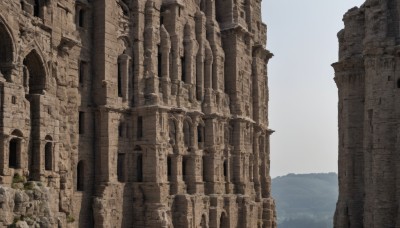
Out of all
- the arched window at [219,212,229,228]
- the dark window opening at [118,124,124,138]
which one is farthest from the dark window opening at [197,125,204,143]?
the dark window opening at [118,124,124,138]

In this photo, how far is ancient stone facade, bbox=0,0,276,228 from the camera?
30000mm

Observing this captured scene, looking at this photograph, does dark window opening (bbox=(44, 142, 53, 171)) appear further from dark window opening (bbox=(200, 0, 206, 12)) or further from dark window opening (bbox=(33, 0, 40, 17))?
dark window opening (bbox=(200, 0, 206, 12))

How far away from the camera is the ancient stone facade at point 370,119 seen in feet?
131

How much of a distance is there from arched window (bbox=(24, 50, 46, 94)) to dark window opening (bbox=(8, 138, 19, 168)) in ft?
9.86

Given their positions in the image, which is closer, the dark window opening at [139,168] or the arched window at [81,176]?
the arched window at [81,176]

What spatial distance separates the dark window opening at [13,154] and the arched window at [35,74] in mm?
3005

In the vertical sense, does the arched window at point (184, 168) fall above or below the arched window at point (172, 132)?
below

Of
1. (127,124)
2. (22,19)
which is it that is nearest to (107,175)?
(127,124)

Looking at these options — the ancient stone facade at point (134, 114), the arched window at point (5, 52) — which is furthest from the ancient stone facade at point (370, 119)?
the arched window at point (5, 52)

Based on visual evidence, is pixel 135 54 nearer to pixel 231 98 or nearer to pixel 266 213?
pixel 231 98

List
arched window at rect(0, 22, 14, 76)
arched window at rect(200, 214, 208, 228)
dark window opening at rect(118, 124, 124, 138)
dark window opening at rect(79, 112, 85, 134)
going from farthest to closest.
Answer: arched window at rect(200, 214, 208, 228) < dark window opening at rect(118, 124, 124, 138) < dark window opening at rect(79, 112, 85, 134) < arched window at rect(0, 22, 14, 76)

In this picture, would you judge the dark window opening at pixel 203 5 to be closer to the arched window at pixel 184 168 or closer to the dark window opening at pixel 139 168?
the arched window at pixel 184 168

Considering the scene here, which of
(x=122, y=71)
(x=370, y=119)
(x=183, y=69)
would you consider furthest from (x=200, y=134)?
(x=370, y=119)

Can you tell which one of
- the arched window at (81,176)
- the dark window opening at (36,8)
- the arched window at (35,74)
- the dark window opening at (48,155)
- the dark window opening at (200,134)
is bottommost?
the arched window at (81,176)
